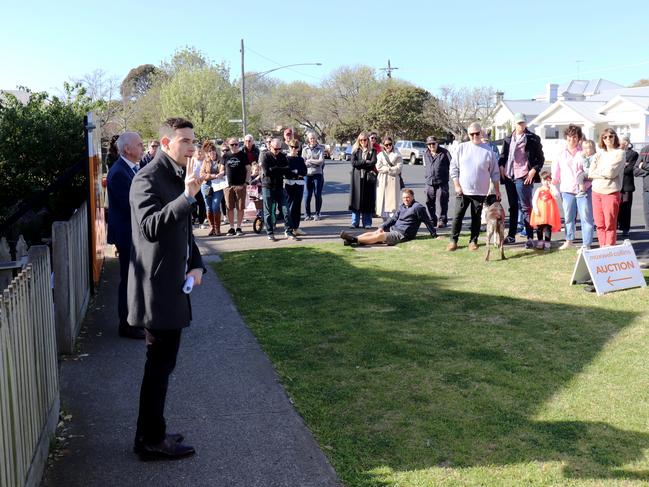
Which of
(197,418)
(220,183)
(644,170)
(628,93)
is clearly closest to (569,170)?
(644,170)

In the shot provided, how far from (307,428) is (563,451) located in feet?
5.39

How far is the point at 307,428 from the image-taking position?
15.9 ft

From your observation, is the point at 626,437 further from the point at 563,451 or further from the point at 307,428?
the point at 307,428

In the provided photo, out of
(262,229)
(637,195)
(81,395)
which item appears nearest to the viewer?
(81,395)

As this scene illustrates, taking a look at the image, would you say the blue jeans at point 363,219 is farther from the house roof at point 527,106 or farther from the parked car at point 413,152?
the house roof at point 527,106

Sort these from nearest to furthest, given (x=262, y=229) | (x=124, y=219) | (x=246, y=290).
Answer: (x=124, y=219) → (x=246, y=290) → (x=262, y=229)

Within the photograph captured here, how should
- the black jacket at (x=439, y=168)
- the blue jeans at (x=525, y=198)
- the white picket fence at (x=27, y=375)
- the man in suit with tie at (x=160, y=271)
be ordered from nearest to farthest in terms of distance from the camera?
the white picket fence at (x=27, y=375) < the man in suit with tie at (x=160, y=271) < the blue jeans at (x=525, y=198) < the black jacket at (x=439, y=168)

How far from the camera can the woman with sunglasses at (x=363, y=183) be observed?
14727 millimetres

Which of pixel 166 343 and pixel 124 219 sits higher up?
pixel 124 219

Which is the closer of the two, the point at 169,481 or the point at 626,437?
the point at 169,481

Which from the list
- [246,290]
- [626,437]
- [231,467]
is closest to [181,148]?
[231,467]

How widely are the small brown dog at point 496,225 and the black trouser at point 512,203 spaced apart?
1184 millimetres

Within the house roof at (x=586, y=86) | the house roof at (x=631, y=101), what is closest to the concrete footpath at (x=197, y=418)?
the house roof at (x=631, y=101)

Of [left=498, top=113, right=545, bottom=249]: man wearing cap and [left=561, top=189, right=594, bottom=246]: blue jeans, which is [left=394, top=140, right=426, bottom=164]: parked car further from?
[left=561, top=189, right=594, bottom=246]: blue jeans
